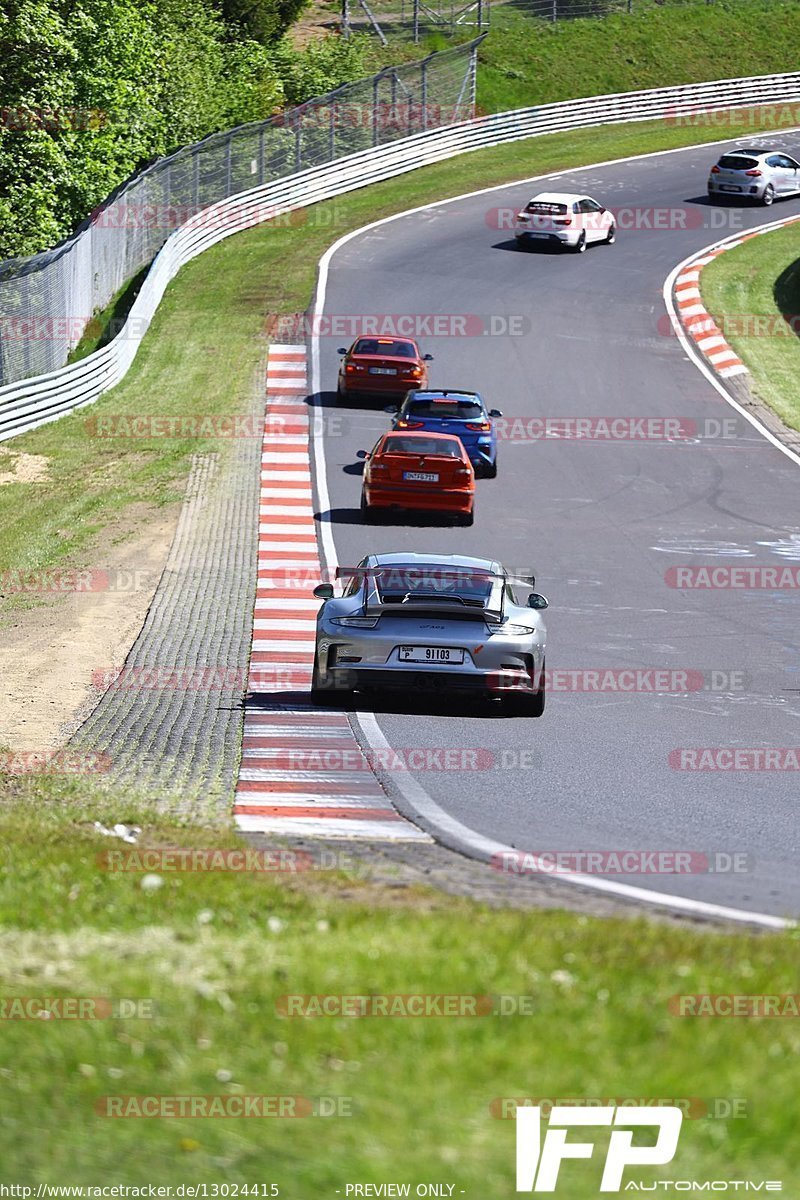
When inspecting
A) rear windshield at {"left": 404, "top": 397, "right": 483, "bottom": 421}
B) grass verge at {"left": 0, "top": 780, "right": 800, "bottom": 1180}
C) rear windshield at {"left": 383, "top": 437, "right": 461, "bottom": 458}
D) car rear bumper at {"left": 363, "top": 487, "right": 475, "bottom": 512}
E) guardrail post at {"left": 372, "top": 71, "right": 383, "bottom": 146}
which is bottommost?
car rear bumper at {"left": 363, "top": 487, "right": 475, "bottom": 512}

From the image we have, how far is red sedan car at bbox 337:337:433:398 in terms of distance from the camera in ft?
107

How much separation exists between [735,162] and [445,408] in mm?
29123

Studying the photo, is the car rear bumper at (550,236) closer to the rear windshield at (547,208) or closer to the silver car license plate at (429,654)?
the rear windshield at (547,208)

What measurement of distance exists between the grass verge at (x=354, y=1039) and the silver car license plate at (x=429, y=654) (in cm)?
611

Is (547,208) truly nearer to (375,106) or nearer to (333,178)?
(333,178)

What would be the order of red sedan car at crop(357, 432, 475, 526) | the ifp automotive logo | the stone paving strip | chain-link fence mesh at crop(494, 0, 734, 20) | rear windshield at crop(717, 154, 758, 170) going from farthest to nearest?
chain-link fence mesh at crop(494, 0, 734, 20) < rear windshield at crop(717, 154, 758, 170) < red sedan car at crop(357, 432, 475, 526) < the stone paving strip < the ifp automotive logo

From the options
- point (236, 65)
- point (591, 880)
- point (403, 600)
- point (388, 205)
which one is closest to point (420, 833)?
point (591, 880)

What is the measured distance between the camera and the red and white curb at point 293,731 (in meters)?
10.3

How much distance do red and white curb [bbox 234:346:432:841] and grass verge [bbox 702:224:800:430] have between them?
44.2 ft

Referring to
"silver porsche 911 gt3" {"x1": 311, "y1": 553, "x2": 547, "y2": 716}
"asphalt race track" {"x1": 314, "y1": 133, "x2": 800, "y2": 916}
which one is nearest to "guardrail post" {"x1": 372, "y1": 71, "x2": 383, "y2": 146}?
"asphalt race track" {"x1": 314, "y1": 133, "x2": 800, "y2": 916}

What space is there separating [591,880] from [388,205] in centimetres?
4481

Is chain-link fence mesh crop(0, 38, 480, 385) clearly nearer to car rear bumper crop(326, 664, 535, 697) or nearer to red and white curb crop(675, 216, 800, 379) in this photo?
red and white curb crop(675, 216, 800, 379)

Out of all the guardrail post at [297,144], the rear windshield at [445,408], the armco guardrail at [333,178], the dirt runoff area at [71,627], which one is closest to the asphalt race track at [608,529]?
the rear windshield at [445,408]

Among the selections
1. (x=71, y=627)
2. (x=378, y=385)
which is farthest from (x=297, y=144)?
(x=71, y=627)
